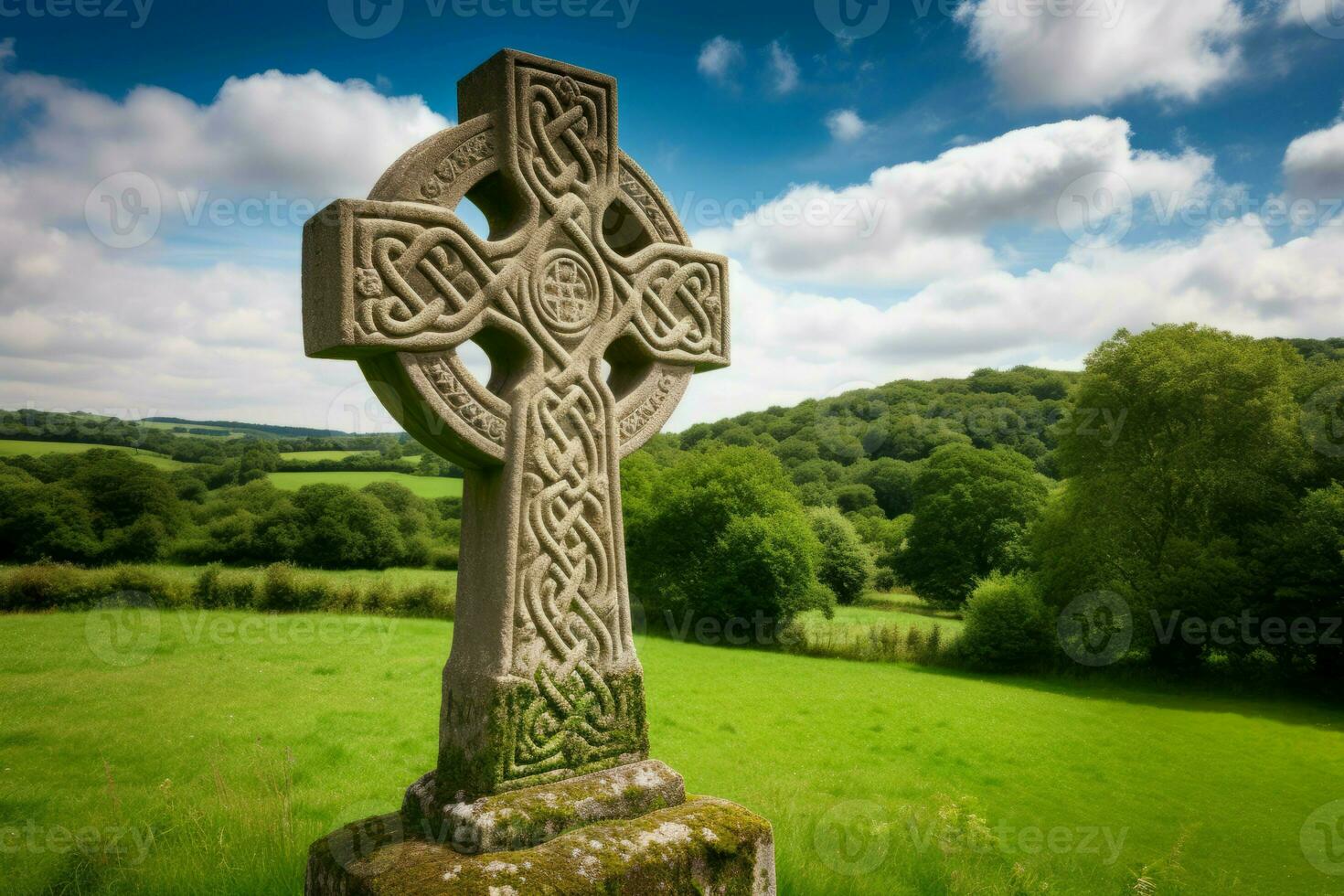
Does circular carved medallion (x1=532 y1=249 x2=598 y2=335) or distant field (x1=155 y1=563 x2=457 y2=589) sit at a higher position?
circular carved medallion (x1=532 y1=249 x2=598 y2=335)

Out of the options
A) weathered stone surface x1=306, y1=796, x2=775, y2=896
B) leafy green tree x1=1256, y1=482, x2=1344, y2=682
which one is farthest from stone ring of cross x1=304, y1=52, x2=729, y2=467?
leafy green tree x1=1256, y1=482, x2=1344, y2=682

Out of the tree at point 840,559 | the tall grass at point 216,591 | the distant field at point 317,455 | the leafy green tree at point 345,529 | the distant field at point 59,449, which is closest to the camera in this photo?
the tall grass at point 216,591

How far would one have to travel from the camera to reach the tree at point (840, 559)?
34.3 meters

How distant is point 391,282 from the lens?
3047 mm

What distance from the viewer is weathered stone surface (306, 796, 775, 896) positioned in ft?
9.10

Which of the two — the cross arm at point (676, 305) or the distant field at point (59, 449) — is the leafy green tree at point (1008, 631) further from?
the distant field at point (59, 449)

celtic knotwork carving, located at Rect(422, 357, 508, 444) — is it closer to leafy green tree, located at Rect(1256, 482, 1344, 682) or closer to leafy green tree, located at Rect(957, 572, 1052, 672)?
leafy green tree, located at Rect(1256, 482, 1344, 682)

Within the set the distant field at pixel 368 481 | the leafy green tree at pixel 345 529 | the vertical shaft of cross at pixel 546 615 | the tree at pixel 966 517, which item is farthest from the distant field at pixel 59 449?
the tree at pixel 966 517

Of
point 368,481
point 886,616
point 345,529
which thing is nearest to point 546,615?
point 345,529

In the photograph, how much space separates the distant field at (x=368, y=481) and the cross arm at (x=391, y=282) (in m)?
24.4

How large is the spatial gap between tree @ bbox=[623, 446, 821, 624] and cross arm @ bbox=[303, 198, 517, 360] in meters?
25.1

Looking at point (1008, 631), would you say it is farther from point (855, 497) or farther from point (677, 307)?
point (677, 307)

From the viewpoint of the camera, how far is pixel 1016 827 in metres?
11.4

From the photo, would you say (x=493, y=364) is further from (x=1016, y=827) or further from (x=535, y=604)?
(x=1016, y=827)
